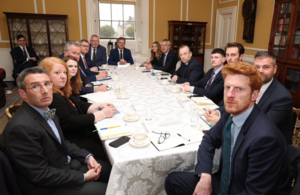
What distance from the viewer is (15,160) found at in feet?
3.91

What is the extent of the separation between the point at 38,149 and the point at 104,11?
709 centimetres

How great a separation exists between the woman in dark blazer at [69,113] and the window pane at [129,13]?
6169mm

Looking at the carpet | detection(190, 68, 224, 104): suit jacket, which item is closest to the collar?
detection(190, 68, 224, 104): suit jacket

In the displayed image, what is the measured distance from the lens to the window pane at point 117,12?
7547mm

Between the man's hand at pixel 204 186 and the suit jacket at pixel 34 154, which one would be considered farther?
the man's hand at pixel 204 186

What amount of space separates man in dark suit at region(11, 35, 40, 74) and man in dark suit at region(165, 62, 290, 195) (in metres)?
6.12

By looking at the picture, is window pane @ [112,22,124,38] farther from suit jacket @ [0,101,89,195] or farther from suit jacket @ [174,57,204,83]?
suit jacket @ [0,101,89,195]

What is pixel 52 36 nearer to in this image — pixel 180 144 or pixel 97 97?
pixel 97 97

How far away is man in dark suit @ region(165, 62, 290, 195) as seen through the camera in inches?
44.3

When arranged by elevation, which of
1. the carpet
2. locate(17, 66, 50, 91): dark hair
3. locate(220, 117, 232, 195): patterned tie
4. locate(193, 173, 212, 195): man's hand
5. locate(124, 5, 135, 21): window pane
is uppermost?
locate(124, 5, 135, 21): window pane

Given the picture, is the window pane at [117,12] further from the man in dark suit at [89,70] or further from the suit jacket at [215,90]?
the suit jacket at [215,90]

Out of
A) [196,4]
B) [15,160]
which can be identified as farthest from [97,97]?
[196,4]

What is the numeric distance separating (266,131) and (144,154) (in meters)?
0.72

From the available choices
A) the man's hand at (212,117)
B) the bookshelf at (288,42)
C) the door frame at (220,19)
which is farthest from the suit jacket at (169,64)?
the man's hand at (212,117)
